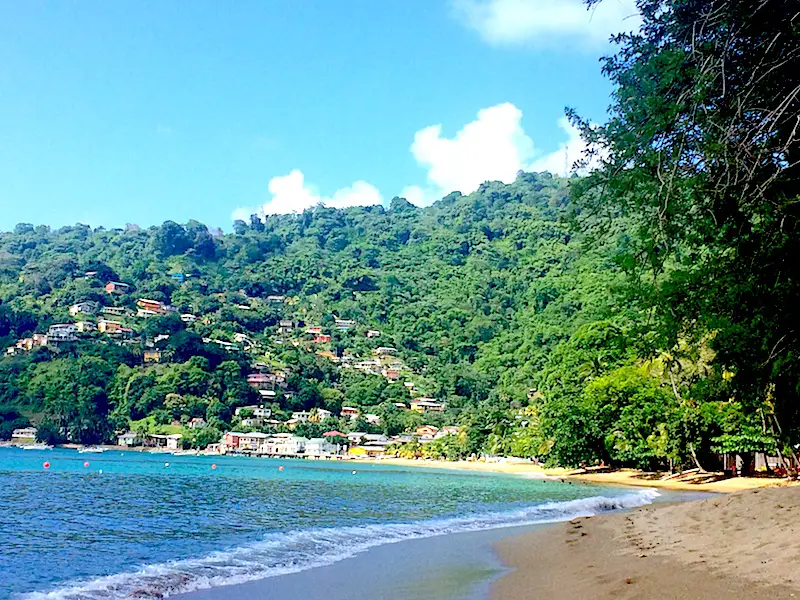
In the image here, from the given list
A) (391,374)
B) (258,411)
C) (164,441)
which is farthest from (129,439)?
(391,374)

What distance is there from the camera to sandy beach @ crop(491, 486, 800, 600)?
22.2 ft

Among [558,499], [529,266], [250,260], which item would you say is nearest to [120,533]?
[558,499]

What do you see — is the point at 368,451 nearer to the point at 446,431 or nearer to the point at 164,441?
the point at 446,431

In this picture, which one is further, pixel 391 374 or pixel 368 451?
pixel 391 374

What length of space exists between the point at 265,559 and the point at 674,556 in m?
6.55

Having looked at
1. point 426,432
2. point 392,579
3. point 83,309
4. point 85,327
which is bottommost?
point 392,579

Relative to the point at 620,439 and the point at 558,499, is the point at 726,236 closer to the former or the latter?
the point at 558,499

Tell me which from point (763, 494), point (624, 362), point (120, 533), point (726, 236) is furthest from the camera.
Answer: point (624, 362)

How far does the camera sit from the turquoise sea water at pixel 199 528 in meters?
10.2

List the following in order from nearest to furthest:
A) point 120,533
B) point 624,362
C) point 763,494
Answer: point 763,494, point 120,533, point 624,362

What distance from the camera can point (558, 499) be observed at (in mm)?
28453

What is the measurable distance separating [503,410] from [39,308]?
9608 centimetres

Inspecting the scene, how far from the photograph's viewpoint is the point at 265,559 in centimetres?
1166

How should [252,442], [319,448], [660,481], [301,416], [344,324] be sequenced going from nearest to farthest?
[660,481] < [252,442] < [319,448] < [301,416] < [344,324]
